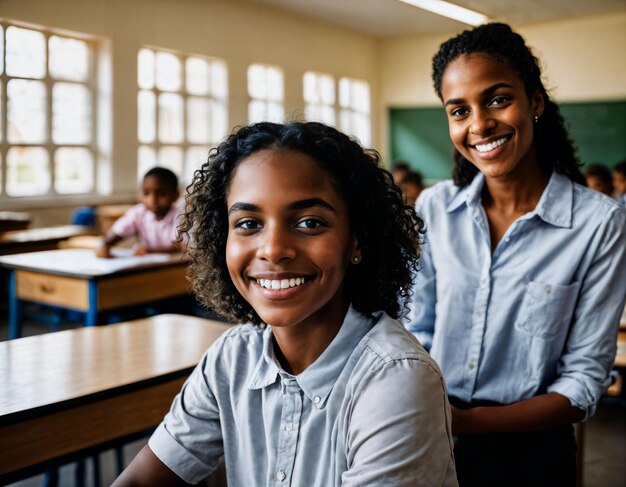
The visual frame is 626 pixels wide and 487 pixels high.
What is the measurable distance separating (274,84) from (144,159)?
102 inches

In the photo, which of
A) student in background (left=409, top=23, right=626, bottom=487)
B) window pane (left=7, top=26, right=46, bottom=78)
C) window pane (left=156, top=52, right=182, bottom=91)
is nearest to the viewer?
student in background (left=409, top=23, right=626, bottom=487)

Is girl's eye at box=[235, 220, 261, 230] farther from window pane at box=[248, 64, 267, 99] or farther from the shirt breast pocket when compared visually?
window pane at box=[248, 64, 267, 99]

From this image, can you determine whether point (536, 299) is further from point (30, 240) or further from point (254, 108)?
point (254, 108)

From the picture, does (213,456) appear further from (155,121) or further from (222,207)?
(155,121)

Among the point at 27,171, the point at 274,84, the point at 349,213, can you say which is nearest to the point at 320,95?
the point at 274,84

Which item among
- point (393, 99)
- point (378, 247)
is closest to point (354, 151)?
point (378, 247)

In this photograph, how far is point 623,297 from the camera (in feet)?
4.85

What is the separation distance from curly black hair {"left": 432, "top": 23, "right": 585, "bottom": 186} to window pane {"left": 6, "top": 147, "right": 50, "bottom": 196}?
653 cm

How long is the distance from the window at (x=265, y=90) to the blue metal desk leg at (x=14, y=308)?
20.2 ft

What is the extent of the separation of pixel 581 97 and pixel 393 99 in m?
3.17

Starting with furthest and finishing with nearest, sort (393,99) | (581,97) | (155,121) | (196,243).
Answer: (393,99) → (581,97) → (155,121) → (196,243)

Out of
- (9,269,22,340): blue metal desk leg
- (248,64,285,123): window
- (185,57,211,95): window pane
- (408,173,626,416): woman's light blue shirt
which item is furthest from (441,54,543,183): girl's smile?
(248,64,285,123): window

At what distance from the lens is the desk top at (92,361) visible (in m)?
1.68

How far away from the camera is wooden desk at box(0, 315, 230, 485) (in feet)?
5.36
